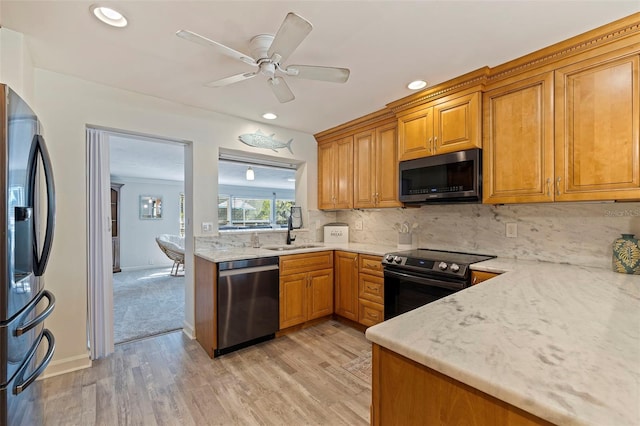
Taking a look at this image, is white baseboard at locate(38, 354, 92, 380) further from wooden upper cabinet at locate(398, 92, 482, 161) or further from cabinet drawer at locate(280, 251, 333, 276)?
wooden upper cabinet at locate(398, 92, 482, 161)

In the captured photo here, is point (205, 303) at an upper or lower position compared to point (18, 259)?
lower

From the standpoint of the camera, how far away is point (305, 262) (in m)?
3.09

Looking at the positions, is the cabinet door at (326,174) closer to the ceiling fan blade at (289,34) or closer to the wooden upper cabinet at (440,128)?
the wooden upper cabinet at (440,128)

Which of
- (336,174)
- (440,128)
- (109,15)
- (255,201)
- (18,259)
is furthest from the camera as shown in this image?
(255,201)

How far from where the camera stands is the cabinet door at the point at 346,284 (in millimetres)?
3104

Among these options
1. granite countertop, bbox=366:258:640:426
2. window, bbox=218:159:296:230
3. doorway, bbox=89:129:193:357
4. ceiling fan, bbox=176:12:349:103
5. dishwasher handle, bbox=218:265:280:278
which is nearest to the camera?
granite countertop, bbox=366:258:640:426

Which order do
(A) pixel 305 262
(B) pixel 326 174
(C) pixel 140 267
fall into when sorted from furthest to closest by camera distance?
1. (C) pixel 140 267
2. (B) pixel 326 174
3. (A) pixel 305 262

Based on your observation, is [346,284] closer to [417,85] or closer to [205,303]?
[205,303]

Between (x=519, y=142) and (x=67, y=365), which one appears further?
(x=67, y=365)

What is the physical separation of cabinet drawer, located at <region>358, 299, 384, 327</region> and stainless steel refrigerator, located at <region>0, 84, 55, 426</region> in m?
2.44

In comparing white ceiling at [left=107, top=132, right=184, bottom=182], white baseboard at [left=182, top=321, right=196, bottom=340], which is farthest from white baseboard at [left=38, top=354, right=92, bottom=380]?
white ceiling at [left=107, top=132, right=184, bottom=182]

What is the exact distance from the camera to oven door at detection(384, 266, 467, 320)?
2.27m

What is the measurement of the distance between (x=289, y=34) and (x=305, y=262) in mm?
2199

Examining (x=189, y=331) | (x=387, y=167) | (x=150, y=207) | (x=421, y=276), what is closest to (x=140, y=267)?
(x=150, y=207)
